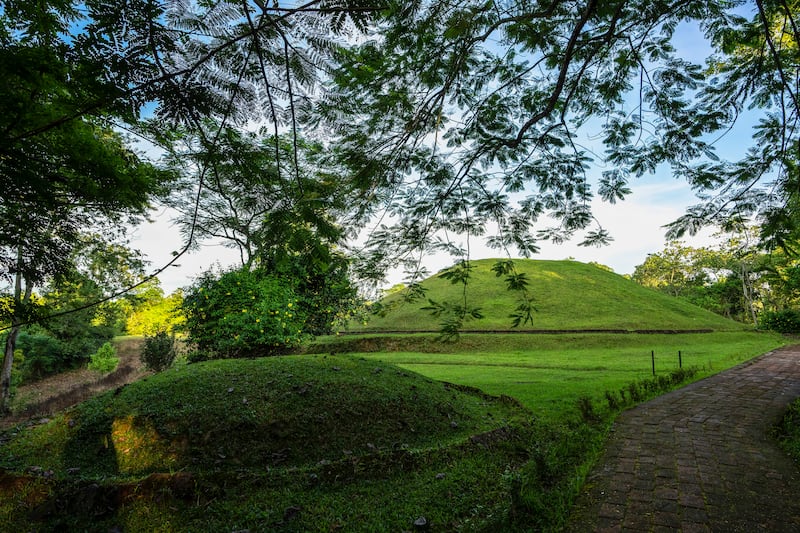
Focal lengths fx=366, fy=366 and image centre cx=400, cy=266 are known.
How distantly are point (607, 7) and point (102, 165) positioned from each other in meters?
6.13

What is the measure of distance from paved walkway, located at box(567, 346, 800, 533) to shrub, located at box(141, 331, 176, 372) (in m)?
16.0

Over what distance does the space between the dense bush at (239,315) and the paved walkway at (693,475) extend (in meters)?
9.46

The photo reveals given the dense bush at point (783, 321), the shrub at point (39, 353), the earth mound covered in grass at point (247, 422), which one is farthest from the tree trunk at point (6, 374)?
the dense bush at point (783, 321)

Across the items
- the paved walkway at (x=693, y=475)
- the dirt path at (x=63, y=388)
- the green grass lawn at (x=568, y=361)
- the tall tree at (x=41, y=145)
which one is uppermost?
the tall tree at (x=41, y=145)

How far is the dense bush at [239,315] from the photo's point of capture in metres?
11.3

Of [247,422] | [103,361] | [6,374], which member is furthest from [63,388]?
[247,422]

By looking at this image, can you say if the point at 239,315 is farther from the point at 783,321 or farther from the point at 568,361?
the point at 783,321

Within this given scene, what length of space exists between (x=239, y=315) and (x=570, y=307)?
27602mm

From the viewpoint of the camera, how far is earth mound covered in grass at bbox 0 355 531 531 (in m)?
3.32

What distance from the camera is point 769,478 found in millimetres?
3916

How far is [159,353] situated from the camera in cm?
1493

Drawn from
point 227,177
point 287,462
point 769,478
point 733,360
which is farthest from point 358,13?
point 733,360

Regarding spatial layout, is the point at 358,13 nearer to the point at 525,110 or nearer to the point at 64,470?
the point at 525,110

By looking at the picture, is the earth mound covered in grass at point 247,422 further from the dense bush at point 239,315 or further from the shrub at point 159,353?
the shrub at point 159,353
